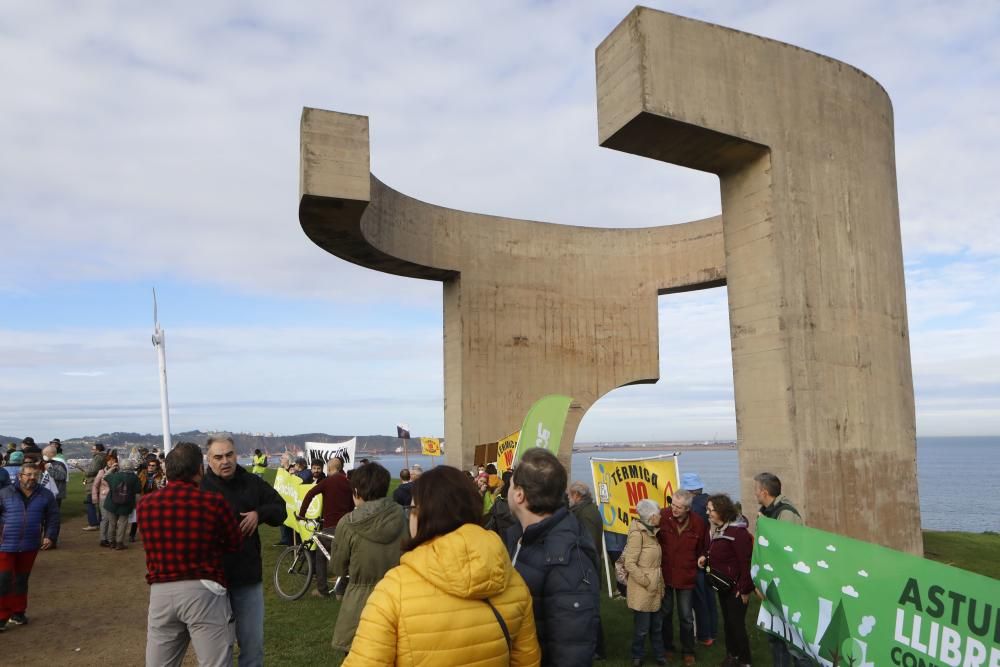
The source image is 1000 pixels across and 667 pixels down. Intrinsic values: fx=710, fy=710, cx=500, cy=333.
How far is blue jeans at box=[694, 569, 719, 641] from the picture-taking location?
6789 millimetres

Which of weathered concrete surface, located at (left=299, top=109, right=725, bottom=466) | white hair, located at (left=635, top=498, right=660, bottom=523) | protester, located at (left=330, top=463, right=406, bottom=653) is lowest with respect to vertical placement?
white hair, located at (left=635, top=498, right=660, bottom=523)

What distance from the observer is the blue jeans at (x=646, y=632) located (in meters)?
6.09

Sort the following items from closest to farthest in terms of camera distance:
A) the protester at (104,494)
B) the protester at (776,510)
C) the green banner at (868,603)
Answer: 1. the green banner at (868,603)
2. the protester at (776,510)
3. the protester at (104,494)

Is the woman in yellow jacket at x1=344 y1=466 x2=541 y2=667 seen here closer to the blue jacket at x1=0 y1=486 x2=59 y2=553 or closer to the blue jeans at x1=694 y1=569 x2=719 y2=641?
the blue jeans at x1=694 y1=569 x2=719 y2=641

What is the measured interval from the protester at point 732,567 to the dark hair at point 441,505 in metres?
3.96

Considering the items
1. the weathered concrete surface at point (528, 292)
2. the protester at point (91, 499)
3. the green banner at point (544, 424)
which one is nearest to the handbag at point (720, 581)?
the green banner at point (544, 424)

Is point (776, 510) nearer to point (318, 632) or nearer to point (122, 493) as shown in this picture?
point (318, 632)

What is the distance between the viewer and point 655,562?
20.1 feet

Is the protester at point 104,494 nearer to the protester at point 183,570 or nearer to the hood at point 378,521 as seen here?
the protester at point 183,570

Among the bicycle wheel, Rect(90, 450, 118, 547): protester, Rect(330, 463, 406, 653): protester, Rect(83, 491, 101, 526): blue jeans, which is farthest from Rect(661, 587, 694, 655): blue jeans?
Rect(83, 491, 101, 526): blue jeans

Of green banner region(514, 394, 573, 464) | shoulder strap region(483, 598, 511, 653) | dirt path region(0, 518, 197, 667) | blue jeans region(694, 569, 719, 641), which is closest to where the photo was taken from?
shoulder strap region(483, 598, 511, 653)

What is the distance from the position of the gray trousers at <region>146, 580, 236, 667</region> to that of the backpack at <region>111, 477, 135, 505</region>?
856 centimetres

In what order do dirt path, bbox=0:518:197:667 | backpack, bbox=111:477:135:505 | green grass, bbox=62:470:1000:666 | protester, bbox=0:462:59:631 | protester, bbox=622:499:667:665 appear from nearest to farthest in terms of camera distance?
1. protester, bbox=622:499:667:665
2. green grass, bbox=62:470:1000:666
3. dirt path, bbox=0:518:197:667
4. protester, bbox=0:462:59:631
5. backpack, bbox=111:477:135:505

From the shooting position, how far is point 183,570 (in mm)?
3721
